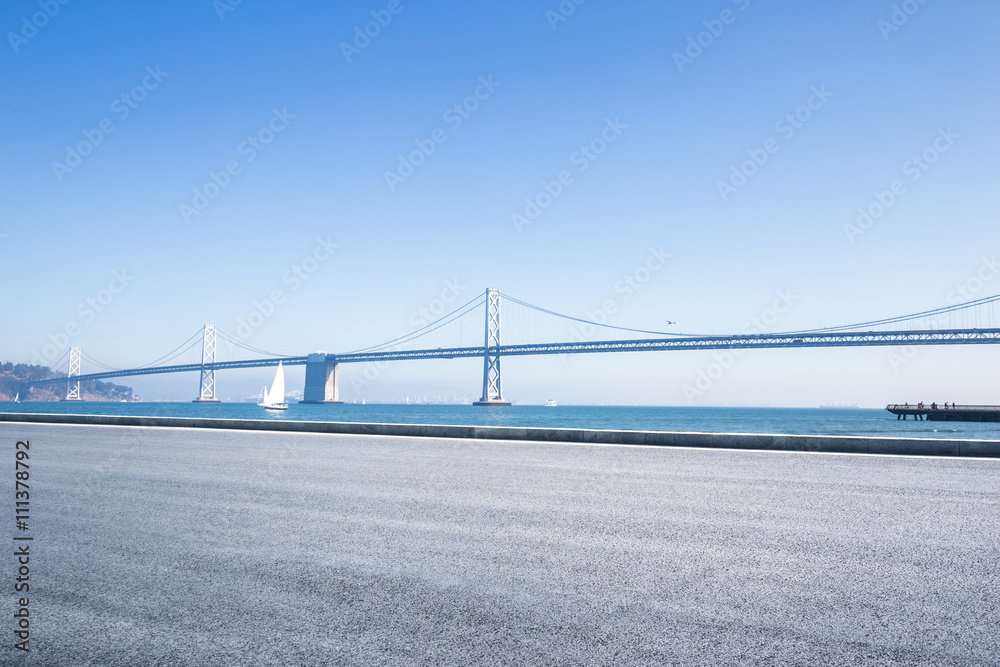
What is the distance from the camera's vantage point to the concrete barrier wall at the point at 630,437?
12.8 metres

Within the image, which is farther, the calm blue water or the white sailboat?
the white sailboat

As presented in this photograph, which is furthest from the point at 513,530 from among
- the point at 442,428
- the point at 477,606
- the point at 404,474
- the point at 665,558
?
the point at 442,428

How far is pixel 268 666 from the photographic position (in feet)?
10.0

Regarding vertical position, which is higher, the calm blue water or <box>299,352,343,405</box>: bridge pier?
<box>299,352,343,405</box>: bridge pier

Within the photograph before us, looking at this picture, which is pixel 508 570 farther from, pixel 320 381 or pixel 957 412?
pixel 320 381

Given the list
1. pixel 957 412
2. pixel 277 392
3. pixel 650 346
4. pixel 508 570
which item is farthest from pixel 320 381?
pixel 508 570

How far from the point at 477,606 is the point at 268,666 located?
1.16m

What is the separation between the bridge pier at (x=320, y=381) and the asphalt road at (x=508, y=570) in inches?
3476

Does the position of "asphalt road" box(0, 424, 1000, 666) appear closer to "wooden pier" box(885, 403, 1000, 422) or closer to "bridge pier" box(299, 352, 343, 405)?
"wooden pier" box(885, 403, 1000, 422)

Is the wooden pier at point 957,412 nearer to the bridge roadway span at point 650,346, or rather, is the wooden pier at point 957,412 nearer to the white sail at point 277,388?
the bridge roadway span at point 650,346

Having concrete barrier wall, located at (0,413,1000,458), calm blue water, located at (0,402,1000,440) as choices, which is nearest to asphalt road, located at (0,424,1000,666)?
concrete barrier wall, located at (0,413,1000,458)

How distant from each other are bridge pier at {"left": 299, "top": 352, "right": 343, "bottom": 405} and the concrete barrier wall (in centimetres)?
7454

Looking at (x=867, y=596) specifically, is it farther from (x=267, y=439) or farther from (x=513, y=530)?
(x=267, y=439)

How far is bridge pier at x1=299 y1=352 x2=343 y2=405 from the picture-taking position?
95.6 meters
